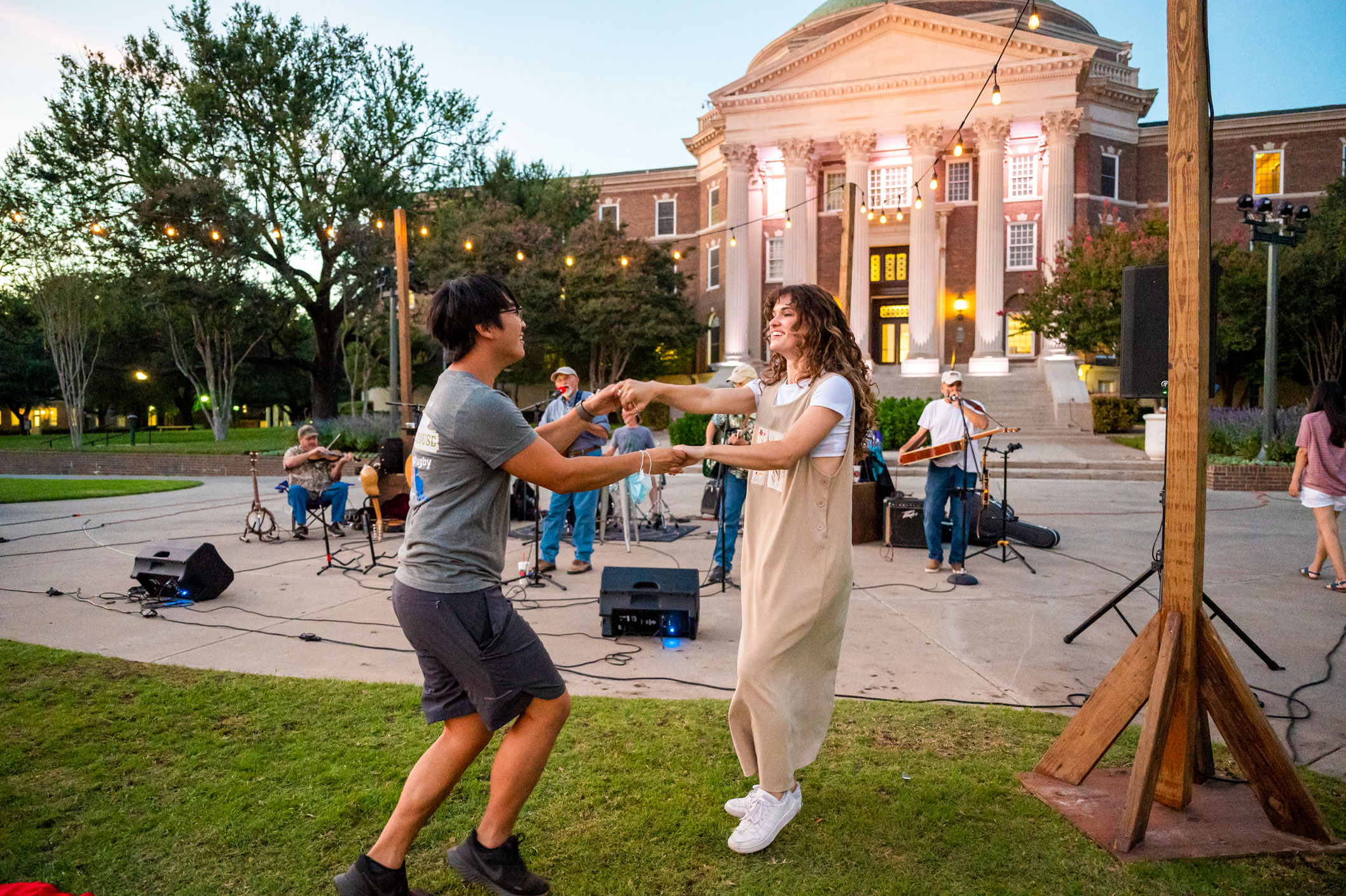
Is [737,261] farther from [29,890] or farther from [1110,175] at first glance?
[29,890]

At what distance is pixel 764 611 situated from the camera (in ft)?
9.95

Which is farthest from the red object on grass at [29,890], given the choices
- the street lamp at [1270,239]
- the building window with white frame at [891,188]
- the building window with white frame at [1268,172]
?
the building window with white frame at [1268,172]

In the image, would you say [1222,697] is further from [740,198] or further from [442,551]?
[740,198]

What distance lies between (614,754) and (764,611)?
147cm

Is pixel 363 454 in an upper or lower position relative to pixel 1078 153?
lower

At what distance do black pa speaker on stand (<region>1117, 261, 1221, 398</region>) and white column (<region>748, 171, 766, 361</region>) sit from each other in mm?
33938

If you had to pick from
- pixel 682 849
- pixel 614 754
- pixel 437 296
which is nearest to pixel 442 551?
pixel 437 296

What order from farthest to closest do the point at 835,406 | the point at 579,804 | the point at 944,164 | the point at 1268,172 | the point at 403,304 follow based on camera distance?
the point at 1268,172, the point at 944,164, the point at 403,304, the point at 579,804, the point at 835,406

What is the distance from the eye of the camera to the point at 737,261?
37812 millimetres

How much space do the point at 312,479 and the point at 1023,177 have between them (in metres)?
34.7

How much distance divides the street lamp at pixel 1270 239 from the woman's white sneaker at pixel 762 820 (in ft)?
58.7

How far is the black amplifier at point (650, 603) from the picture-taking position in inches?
240

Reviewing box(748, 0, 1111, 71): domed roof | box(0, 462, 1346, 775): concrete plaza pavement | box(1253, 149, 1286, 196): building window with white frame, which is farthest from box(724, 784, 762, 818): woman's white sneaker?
box(1253, 149, 1286, 196): building window with white frame

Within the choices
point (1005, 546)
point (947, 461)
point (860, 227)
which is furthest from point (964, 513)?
point (860, 227)
